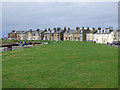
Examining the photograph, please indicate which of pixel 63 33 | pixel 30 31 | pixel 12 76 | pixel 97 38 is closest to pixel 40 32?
pixel 30 31

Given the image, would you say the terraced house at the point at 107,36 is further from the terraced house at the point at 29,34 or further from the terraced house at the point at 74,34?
the terraced house at the point at 29,34

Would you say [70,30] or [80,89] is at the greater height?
[70,30]

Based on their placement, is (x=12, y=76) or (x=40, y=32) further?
(x=40, y=32)

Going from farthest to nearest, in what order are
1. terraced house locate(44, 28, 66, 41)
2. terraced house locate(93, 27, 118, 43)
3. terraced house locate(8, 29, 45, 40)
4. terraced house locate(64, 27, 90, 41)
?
1. terraced house locate(8, 29, 45, 40)
2. terraced house locate(44, 28, 66, 41)
3. terraced house locate(64, 27, 90, 41)
4. terraced house locate(93, 27, 118, 43)

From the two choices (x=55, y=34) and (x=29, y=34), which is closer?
(x=55, y=34)

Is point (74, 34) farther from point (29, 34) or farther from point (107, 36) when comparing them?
point (29, 34)

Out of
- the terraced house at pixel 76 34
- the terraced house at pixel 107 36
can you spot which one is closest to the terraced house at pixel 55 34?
the terraced house at pixel 76 34

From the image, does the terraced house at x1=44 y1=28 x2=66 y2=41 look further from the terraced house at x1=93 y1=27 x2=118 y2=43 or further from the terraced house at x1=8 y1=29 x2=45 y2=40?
the terraced house at x1=93 y1=27 x2=118 y2=43

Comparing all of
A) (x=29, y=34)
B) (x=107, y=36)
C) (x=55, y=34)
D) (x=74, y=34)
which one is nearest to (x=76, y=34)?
(x=74, y=34)

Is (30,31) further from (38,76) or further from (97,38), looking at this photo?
(38,76)

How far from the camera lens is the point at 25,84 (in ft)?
34.2

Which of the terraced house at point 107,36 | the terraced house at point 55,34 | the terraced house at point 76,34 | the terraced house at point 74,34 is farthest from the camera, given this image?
the terraced house at point 55,34

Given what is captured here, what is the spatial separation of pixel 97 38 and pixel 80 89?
346 ft

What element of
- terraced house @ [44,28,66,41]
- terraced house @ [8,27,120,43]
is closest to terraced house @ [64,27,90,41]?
terraced house @ [8,27,120,43]
